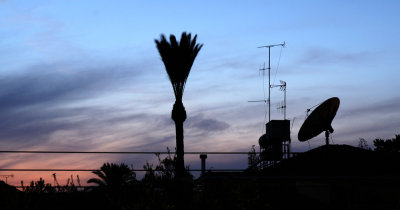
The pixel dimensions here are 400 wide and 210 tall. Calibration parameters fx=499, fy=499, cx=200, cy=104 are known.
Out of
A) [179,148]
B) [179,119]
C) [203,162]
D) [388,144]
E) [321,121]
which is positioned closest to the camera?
[203,162]

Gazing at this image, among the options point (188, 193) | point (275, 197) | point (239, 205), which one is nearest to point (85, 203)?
point (188, 193)

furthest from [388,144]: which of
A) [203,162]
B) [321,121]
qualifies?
[203,162]

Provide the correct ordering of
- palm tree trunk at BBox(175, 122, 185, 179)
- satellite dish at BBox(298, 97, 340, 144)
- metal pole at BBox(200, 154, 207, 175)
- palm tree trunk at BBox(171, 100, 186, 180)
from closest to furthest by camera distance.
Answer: metal pole at BBox(200, 154, 207, 175)
palm tree trunk at BBox(175, 122, 185, 179)
satellite dish at BBox(298, 97, 340, 144)
palm tree trunk at BBox(171, 100, 186, 180)

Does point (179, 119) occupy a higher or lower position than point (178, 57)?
lower

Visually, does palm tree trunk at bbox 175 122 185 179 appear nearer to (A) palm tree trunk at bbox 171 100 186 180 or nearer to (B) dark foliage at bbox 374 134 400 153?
(A) palm tree trunk at bbox 171 100 186 180

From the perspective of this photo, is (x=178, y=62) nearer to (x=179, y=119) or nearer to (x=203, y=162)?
(x=179, y=119)

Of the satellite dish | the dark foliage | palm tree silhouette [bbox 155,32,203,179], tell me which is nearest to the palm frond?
palm tree silhouette [bbox 155,32,203,179]

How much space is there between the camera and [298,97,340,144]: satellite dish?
22.5 metres

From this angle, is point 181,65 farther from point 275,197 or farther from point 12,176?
point 12,176

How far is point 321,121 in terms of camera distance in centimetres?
2289

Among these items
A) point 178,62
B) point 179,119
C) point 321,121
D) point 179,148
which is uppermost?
point 178,62

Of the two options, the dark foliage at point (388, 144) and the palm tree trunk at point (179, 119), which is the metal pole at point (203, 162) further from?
the dark foliage at point (388, 144)

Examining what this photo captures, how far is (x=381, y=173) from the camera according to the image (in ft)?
63.3

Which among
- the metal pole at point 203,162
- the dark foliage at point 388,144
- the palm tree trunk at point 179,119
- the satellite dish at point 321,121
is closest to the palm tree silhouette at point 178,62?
the palm tree trunk at point 179,119
